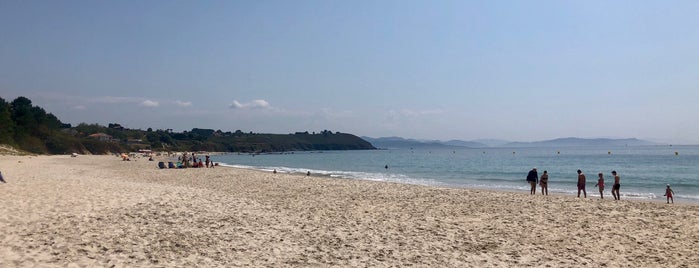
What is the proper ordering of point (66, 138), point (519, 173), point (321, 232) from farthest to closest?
point (66, 138)
point (519, 173)
point (321, 232)

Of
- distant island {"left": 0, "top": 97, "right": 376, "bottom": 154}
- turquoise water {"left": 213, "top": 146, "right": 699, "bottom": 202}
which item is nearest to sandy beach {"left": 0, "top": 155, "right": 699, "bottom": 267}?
turquoise water {"left": 213, "top": 146, "right": 699, "bottom": 202}

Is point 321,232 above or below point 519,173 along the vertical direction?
below

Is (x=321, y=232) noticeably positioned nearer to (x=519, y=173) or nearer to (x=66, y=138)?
(x=519, y=173)

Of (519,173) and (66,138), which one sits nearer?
(519,173)

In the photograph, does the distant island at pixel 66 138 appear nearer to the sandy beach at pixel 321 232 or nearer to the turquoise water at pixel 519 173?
the turquoise water at pixel 519 173

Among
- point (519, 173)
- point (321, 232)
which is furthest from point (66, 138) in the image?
point (321, 232)

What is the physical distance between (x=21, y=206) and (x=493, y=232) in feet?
41.4

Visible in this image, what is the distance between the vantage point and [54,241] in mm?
8648

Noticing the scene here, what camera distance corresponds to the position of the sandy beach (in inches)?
328

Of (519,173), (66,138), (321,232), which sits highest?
(66,138)

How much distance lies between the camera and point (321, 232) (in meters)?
10.8

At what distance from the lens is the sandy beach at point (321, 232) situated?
834cm

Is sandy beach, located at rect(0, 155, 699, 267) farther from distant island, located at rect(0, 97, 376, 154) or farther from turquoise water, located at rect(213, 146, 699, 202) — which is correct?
distant island, located at rect(0, 97, 376, 154)

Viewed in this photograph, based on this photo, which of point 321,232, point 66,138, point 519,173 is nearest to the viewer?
point 321,232
